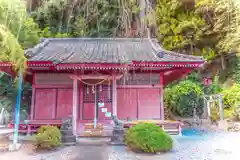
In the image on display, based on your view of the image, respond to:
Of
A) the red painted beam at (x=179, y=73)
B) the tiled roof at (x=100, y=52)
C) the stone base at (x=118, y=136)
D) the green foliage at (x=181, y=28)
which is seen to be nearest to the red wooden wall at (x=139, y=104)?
the red painted beam at (x=179, y=73)

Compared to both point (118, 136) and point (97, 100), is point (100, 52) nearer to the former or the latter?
point (97, 100)

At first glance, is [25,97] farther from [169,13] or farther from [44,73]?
[169,13]

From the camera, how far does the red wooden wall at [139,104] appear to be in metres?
8.30

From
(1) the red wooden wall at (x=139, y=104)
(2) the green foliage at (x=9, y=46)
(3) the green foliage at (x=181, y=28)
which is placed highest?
(3) the green foliage at (x=181, y=28)

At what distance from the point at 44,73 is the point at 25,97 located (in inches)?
265

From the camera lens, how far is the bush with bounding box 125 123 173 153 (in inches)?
204

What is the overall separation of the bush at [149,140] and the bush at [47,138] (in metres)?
2.22

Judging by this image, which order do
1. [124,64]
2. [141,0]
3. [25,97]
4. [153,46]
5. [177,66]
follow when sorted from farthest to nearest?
[25,97], [153,46], [177,66], [124,64], [141,0]

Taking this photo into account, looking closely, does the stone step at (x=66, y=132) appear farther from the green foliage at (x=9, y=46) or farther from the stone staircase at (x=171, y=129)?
the stone staircase at (x=171, y=129)

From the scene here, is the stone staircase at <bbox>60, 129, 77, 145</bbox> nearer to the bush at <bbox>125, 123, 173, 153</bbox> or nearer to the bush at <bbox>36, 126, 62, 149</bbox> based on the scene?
the bush at <bbox>36, 126, 62, 149</bbox>

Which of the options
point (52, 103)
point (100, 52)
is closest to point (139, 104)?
point (100, 52)

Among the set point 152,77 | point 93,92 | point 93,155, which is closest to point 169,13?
point 152,77

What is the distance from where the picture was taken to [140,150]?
535cm

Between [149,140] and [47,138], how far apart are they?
2906 mm
